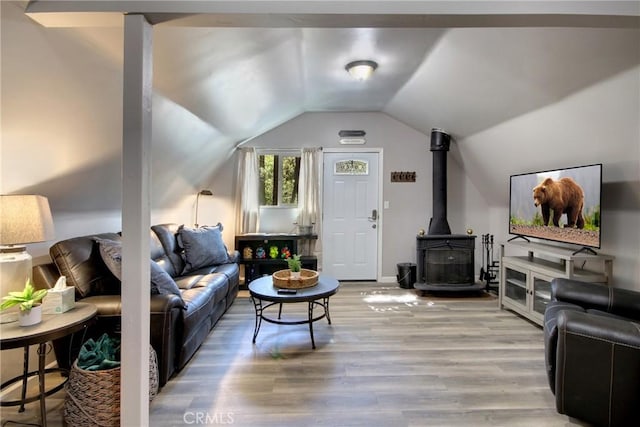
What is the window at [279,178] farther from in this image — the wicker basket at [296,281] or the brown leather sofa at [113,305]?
the brown leather sofa at [113,305]

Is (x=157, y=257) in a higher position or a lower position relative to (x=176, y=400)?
higher

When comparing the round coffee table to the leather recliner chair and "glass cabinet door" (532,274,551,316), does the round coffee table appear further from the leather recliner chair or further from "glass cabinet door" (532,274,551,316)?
"glass cabinet door" (532,274,551,316)

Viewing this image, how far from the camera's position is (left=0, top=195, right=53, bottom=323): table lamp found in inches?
67.1

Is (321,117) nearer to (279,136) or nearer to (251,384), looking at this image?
(279,136)

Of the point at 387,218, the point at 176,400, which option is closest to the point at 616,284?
the point at 387,218

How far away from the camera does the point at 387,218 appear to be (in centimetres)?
484

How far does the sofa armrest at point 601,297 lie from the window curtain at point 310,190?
3.04 meters

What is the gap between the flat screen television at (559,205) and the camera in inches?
103

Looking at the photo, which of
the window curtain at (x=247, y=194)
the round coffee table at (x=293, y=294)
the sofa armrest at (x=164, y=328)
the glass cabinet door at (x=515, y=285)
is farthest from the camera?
the window curtain at (x=247, y=194)

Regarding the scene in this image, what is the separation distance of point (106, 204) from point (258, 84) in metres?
1.79

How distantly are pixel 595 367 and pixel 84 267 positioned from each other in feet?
10.4

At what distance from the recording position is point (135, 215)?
1.44 metres

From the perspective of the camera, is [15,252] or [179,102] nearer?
[15,252]

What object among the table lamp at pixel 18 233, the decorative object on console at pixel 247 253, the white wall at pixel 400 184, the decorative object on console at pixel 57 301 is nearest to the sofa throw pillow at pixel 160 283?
the decorative object on console at pixel 57 301
